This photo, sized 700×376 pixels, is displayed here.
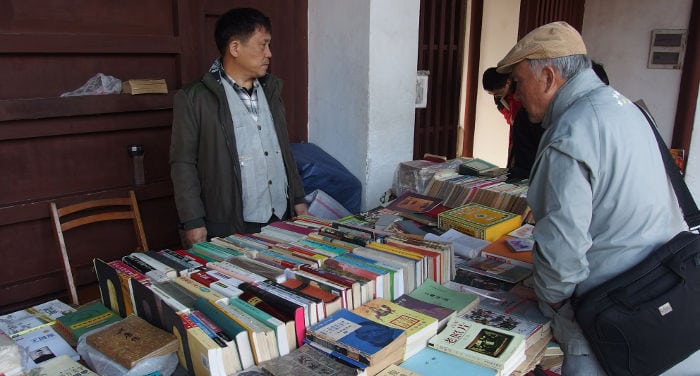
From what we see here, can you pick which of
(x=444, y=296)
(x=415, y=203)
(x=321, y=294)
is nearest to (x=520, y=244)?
(x=444, y=296)

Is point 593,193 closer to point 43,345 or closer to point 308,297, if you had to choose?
point 308,297

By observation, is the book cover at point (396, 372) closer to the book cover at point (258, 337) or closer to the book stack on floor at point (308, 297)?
the book stack on floor at point (308, 297)

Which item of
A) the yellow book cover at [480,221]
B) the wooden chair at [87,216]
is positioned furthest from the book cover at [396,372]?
the wooden chair at [87,216]

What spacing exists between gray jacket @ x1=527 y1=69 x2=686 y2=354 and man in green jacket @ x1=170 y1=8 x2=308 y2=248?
1614 millimetres

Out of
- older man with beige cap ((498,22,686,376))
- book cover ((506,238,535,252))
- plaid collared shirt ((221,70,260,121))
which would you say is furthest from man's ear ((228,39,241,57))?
book cover ((506,238,535,252))

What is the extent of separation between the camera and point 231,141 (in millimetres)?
2848

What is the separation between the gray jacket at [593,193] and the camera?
1.70m

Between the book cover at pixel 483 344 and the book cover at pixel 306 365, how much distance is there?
1.29ft

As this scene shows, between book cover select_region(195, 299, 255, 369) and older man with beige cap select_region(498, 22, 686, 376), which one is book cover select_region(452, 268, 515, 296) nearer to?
older man with beige cap select_region(498, 22, 686, 376)

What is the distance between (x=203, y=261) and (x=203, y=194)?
878 millimetres

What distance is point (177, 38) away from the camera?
3.41 meters

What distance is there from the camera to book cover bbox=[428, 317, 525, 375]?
5.51ft

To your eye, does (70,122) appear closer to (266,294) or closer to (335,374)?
(266,294)

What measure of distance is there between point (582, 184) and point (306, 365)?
1.03 metres
